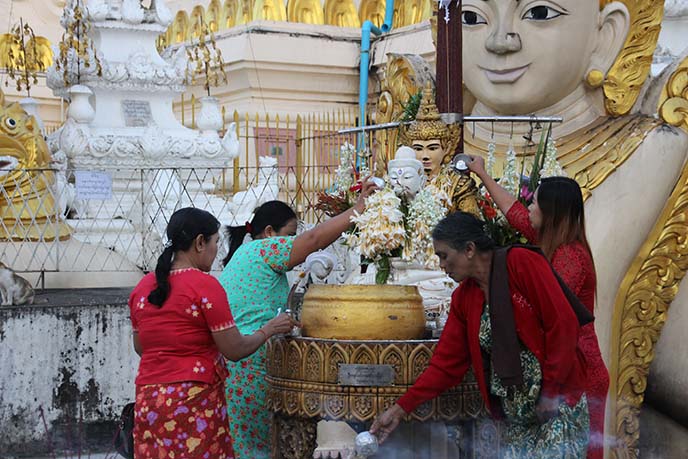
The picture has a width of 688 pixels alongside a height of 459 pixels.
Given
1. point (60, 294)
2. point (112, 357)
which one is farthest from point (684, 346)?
point (60, 294)

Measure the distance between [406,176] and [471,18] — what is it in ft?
4.45

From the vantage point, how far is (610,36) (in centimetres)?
603

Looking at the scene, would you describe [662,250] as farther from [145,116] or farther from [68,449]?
[145,116]

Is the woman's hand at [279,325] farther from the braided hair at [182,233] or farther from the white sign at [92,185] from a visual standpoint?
the white sign at [92,185]

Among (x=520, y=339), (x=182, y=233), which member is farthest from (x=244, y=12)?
(x=520, y=339)

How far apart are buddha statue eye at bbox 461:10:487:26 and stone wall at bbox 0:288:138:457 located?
2.94m

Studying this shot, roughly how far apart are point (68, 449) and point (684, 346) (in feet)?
12.3

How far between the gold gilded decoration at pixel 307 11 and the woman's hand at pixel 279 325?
9.66 metres

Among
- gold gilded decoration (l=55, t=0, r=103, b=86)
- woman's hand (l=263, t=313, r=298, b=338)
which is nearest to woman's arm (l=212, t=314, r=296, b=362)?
woman's hand (l=263, t=313, r=298, b=338)

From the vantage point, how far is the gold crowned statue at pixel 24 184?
30.1 ft

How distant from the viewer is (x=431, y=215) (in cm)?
487

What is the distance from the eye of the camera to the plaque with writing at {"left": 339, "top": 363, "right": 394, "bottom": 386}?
4.53 metres

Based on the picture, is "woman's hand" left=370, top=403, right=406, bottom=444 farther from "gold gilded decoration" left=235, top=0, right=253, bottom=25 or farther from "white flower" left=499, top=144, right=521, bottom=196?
"gold gilded decoration" left=235, top=0, right=253, bottom=25

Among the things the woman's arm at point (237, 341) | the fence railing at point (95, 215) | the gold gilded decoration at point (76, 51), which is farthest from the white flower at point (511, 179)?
the gold gilded decoration at point (76, 51)
